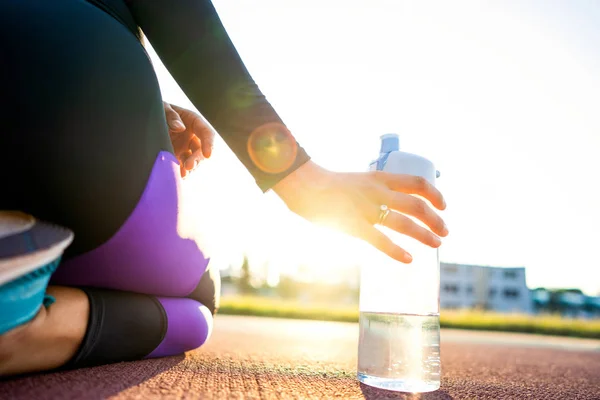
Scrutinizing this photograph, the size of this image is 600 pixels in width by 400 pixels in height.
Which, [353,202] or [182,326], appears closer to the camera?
[353,202]

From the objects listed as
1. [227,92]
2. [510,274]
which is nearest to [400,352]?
[227,92]

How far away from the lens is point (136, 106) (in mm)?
1081

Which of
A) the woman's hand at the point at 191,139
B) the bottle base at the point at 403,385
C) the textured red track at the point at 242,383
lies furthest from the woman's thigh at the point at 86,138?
the bottle base at the point at 403,385

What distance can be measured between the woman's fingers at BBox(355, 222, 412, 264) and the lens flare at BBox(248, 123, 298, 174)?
0.72 ft

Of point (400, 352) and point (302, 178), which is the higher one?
point (302, 178)

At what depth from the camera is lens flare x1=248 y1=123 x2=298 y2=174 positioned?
105 centimetres

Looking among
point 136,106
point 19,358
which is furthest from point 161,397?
point 136,106

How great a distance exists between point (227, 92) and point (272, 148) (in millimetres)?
165

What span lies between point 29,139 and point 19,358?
43 cm

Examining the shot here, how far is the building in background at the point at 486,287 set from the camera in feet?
187

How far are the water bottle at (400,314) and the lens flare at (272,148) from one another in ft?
1.49

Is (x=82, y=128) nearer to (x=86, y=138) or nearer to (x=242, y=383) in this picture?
(x=86, y=138)

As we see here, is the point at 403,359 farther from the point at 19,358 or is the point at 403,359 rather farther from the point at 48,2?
the point at 48,2

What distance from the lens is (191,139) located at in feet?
6.18
